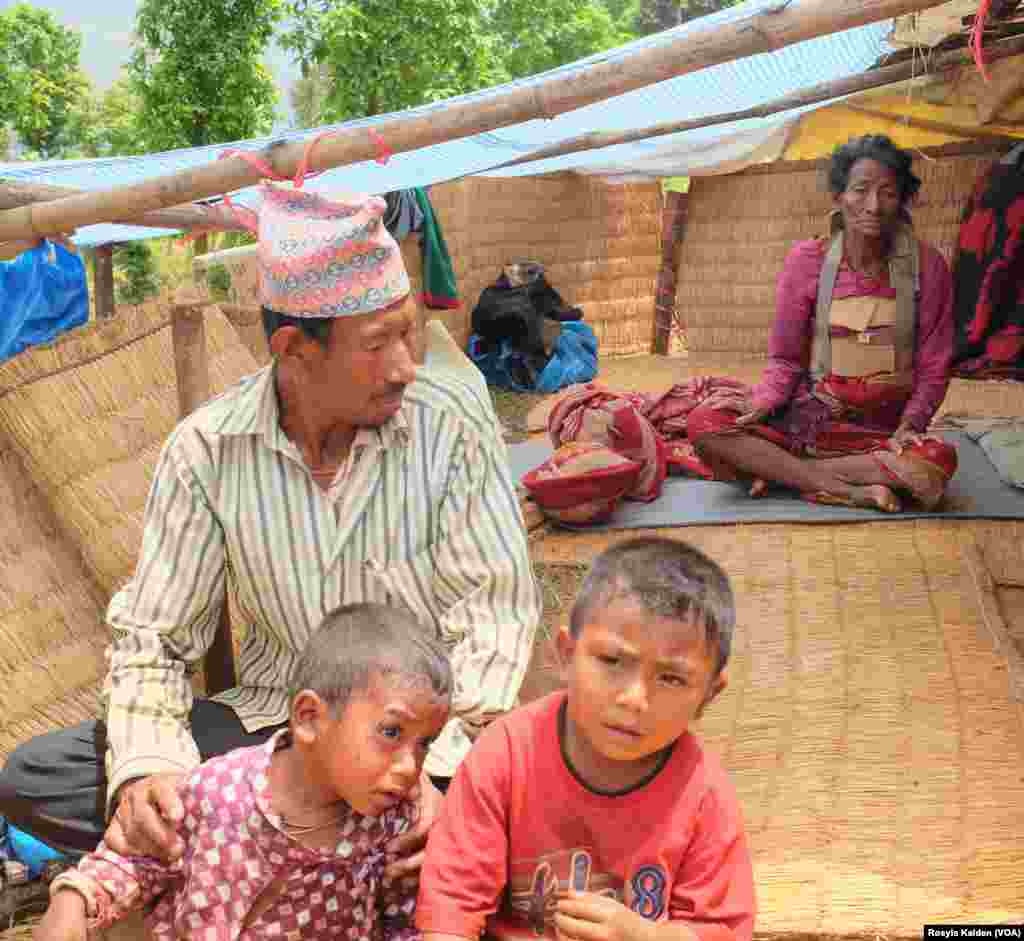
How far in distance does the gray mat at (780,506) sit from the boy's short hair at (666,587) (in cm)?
316

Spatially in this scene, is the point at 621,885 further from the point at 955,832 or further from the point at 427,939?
the point at 955,832

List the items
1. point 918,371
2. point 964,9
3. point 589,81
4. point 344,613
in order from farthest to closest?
point 964,9
point 918,371
point 589,81
point 344,613

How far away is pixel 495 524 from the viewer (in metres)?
2.45

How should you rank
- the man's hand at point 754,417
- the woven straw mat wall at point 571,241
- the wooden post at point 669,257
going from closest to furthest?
the man's hand at point 754,417 → the woven straw mat wall at point 571,241 → the wooden post at point 669,257

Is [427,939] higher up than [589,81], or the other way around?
[589,81]

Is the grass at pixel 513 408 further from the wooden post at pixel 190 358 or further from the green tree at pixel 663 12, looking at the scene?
the green tree at pixel 663 12

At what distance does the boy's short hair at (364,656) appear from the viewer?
202cm

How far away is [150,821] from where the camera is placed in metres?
2.12

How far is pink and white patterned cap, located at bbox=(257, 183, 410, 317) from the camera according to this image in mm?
2305

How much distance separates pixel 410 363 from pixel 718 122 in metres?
5.18

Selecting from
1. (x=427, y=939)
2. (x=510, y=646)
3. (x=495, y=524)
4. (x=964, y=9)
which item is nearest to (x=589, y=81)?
(x=495, y=524)

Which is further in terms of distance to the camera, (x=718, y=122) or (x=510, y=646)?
(x=718, y=122)

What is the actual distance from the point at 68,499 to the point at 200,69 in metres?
10.7

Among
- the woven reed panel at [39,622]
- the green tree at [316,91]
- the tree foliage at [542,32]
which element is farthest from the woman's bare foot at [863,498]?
the tree foliage at [542,32]
